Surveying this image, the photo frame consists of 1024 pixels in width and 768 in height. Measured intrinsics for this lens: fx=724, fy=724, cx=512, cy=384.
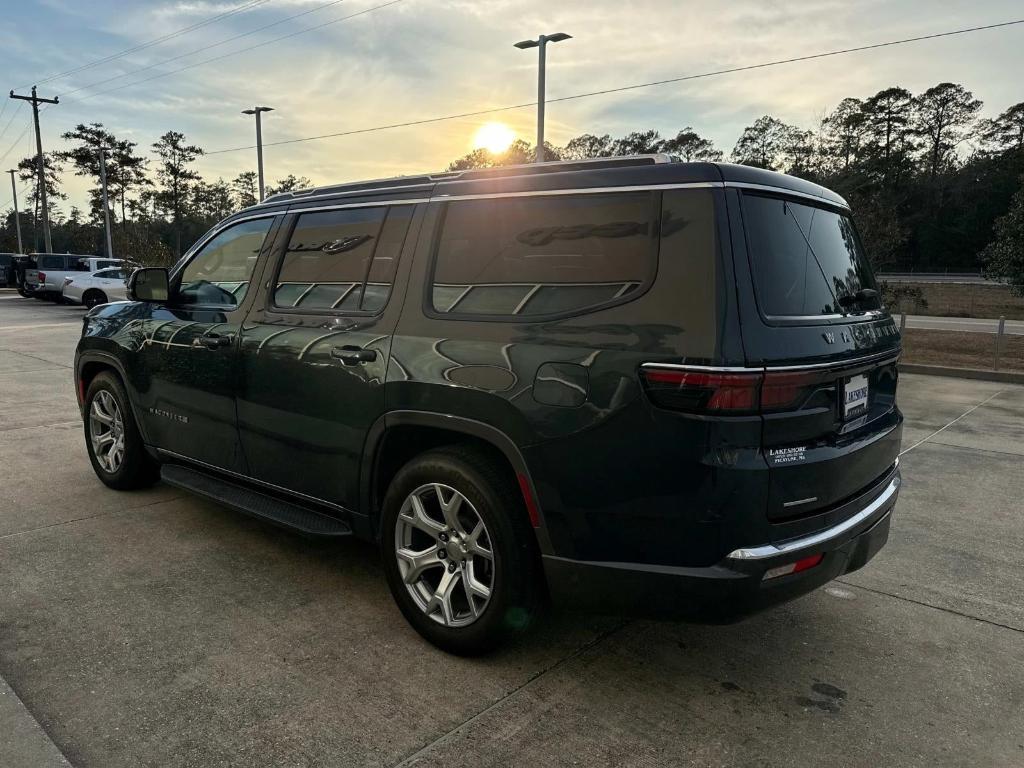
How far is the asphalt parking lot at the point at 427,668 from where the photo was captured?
239cm

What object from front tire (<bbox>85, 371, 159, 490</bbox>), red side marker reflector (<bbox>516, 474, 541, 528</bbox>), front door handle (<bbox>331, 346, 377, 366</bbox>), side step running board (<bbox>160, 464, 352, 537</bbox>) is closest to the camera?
red side marker reflector (<bbox>516, 474, 541, 528</bbox>)

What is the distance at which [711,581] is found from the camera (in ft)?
7.59

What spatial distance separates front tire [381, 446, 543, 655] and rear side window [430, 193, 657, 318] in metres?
0.64

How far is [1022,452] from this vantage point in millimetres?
6480

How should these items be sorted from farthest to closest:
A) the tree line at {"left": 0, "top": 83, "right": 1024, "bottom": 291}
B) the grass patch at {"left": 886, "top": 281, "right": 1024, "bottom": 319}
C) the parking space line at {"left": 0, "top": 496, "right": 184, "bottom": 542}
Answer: the tree line at {"left": 0, "top": 83, "right": 1024, "bottom": 291}, the grass patch at {"left": 886, "top": 281, "right": 1024, "bottom": 319}, the parking space line at {"left": 0, "top": 496, "right": 184, "bottom": 542}

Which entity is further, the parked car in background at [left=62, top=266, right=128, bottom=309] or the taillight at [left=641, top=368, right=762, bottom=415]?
the parked car in background at [left=62, top=266, right=128, bottom=309]

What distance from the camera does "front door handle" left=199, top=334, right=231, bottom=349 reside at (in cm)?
383

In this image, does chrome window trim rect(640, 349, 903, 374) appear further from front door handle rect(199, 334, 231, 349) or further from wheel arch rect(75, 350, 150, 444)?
wheel arch rect(75, 350, 150, 444)

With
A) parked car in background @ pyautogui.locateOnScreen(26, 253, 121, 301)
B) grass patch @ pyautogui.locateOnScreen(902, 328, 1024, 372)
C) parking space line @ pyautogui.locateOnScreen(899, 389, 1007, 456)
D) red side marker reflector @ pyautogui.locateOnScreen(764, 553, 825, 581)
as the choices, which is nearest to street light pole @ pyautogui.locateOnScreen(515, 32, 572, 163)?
grass patch @ pyautogui.locateOnScreen(902, 328, 1024, 372)

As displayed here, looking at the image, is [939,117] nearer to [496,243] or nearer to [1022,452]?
[1022,452]

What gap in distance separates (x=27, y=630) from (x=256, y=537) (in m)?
1.28

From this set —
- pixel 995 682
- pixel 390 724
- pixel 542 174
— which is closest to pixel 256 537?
pixel 390 724

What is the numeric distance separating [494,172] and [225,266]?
194cm

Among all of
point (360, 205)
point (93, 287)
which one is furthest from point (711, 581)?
point (93, 287)
